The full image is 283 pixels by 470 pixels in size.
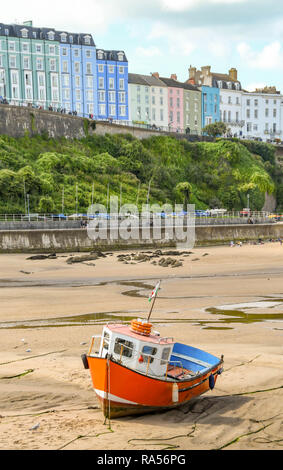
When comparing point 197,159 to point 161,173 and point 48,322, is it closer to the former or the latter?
point 161,173

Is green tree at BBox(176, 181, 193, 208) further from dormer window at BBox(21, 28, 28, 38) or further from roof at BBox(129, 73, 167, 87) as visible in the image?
dormer window at BBox(21, 28, 28, 38)

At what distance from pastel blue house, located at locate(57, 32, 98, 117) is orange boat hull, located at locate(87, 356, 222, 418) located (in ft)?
200

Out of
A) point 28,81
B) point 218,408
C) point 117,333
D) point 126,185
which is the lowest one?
point 218,408

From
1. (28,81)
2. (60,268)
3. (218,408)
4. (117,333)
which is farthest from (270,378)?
(28,81)

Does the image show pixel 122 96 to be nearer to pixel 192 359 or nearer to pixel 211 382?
pixel 192 359

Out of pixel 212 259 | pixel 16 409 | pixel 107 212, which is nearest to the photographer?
pixel 16 409

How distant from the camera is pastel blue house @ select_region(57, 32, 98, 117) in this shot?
68.8 metres

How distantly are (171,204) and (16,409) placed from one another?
45751 mm

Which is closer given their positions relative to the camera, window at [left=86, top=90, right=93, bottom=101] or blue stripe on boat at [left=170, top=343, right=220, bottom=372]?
blue stripe on boat at [left=170, top=343, right=220, bottom=372]

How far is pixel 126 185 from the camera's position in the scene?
5484 cm

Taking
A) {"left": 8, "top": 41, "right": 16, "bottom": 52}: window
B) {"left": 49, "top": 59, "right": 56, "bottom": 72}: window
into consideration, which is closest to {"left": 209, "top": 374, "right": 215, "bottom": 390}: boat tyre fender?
{"left": 8, "top": 41, "right": 16, "bottom": 52}: window

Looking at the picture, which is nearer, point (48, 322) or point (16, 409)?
point (16, 409)

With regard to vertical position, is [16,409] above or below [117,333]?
below

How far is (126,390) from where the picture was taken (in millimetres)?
9969
